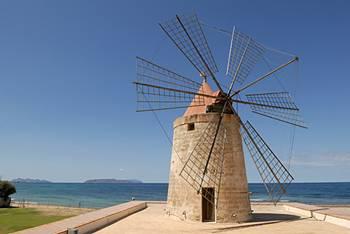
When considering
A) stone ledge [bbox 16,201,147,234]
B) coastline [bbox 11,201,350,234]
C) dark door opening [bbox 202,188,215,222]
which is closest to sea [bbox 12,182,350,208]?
stone ledge [bbox 16,201,147,234]

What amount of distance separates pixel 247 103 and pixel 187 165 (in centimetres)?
345

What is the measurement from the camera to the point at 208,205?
44.6 feet

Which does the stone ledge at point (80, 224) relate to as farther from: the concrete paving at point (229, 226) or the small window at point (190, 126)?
the small window at point (190, 126)


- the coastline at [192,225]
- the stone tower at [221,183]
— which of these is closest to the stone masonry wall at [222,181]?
the stone tower at [221,183]

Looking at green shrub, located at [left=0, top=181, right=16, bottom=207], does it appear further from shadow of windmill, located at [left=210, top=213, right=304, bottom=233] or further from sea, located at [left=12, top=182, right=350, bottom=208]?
shadow of windmill, located at [left=210, top=213, right=304, bottom=233]

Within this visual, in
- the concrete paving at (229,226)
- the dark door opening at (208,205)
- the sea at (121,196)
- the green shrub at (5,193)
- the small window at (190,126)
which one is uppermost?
the small window at (190,126)

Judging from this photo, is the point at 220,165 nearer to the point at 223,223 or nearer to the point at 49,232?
the point at 223,223

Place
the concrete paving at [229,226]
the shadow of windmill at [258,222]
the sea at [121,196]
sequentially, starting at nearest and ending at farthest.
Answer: the concrete paving at [229,226] < the shadow of windmill at [258,222] < the sea at [121,196]

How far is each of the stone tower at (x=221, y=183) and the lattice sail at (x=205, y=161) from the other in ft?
0.51

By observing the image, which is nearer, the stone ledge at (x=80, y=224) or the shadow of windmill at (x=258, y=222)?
the stone ledge at (x=80, y=224)

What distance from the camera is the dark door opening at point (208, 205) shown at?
1317cm

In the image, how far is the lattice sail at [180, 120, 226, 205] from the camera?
13133 millimetres

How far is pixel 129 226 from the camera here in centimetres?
1207

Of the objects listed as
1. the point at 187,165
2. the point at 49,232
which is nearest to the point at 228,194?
the point at 187,165
